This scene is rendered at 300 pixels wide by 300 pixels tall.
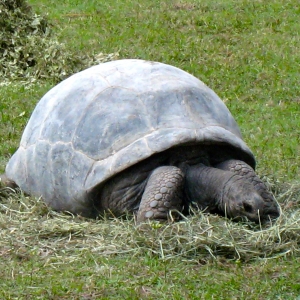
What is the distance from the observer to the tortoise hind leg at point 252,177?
5020 millimetres

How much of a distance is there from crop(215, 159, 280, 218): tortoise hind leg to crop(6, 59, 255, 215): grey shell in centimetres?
12

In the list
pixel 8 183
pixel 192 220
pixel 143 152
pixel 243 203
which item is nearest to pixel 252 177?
pixel 243 203

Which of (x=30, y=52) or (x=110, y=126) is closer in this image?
(x=110, y=126)

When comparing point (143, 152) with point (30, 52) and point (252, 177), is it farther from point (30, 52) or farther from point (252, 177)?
point (30, 52)

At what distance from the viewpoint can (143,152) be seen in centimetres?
495

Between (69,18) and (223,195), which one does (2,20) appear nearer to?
(69,18)

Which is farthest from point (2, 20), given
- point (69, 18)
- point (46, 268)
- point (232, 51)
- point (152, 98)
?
point (46, 268)

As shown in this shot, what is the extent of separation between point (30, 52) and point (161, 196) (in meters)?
5.87

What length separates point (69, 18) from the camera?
41.5 ft

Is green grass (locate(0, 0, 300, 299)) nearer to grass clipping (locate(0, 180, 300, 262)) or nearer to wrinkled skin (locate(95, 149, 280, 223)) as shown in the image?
grass clipping (locate(0, 180, 300, 262))

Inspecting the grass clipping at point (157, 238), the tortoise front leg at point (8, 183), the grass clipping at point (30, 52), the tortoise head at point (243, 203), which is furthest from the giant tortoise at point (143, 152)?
the grass clipping at point (30, 52)

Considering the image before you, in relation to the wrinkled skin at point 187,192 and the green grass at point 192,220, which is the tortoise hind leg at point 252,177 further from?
the green grass at point 192,220

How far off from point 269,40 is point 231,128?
20.1ft

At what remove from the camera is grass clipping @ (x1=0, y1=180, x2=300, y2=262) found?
14.8 ft
